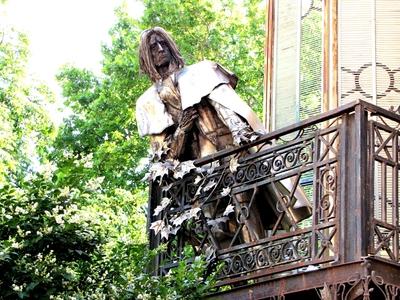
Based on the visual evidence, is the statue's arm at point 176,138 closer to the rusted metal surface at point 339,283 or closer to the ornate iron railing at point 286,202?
the ornate iron railing at point 286,202

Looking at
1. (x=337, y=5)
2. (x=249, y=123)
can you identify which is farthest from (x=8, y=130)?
(x=249, y=123)

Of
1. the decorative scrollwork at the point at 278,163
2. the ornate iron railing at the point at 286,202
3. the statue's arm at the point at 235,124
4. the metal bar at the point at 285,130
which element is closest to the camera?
the ornate iron railing at the point at 286,202

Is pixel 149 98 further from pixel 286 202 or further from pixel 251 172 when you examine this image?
pixel 286 202

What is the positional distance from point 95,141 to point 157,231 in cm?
1508

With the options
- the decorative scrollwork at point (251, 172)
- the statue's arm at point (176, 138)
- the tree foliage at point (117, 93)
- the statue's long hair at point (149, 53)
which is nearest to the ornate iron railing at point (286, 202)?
the decorative scrollwork at point (251, 172)

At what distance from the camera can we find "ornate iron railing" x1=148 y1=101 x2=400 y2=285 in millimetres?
8734

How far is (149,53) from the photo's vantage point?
11148 mm

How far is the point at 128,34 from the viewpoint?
27.2m

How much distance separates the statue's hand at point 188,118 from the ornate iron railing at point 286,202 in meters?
0.42

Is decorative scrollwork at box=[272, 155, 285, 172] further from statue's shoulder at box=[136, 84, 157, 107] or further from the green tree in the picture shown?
the green tree

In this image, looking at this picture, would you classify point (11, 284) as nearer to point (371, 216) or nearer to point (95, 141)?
point (371, 216)

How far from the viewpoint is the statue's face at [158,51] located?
11133mm

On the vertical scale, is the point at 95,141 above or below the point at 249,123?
above

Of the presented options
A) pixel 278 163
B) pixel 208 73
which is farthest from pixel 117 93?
pixel 278 163
